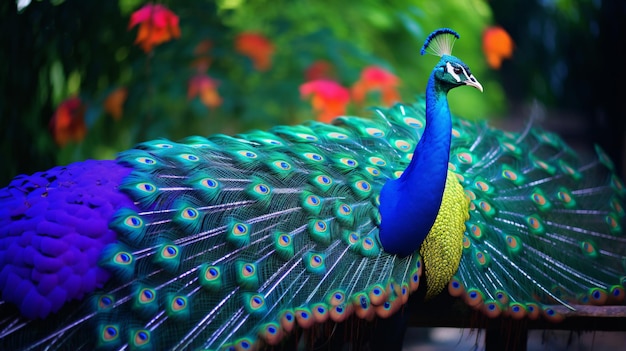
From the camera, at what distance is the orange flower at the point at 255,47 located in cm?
527

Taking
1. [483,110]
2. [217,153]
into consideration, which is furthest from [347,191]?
[483,110]

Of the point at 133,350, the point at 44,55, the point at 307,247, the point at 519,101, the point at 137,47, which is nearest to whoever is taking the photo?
the point at 133,350

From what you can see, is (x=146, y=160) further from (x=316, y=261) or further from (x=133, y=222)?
(x=316, y=261)

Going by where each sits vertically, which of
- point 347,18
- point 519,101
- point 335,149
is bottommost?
point 519,101

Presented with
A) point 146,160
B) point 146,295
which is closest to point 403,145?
point 146,160

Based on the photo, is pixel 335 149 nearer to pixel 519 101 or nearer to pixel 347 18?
pixel 347 18

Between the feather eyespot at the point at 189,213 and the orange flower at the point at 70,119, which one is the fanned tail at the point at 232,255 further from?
the orange flower at the point at 70,119

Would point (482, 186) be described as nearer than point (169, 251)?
No

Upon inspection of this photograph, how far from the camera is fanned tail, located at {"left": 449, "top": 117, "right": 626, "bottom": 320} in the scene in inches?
143

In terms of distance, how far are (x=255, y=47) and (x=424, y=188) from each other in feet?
7.67

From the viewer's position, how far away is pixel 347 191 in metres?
3.49

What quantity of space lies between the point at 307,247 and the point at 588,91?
5.80m

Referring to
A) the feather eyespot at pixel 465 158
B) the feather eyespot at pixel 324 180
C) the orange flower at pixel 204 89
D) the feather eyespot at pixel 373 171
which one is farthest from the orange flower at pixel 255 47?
the feather eyespot at pixel 324 180

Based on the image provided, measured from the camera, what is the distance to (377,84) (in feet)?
17.2
